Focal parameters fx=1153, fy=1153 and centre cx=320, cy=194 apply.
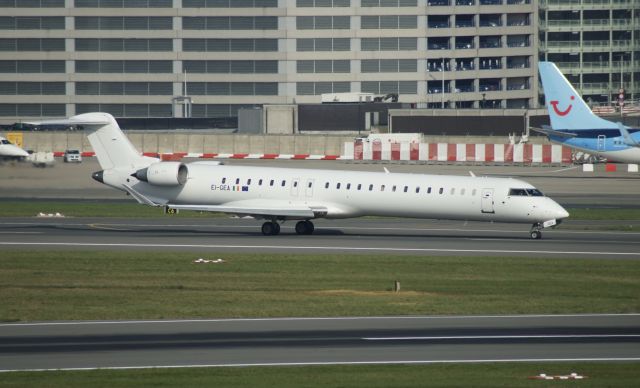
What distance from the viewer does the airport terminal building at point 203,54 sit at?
4801 inches

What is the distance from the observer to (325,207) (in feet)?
161

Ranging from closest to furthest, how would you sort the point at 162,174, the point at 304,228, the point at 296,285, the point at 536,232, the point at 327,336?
1. the point at 327,336
2. the point at 296,285
3. the point at 536,232
4. the point at 162,174
5. the point at 304,228

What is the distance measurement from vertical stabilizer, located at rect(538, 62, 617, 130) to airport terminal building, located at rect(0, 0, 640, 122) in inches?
1644

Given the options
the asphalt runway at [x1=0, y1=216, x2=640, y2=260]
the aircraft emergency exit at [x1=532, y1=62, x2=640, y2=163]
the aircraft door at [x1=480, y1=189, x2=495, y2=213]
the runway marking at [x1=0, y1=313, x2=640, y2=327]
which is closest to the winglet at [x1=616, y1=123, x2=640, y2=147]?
the aircraft emergency exit at [x1=532, y1=62, x2=640, y2=163]

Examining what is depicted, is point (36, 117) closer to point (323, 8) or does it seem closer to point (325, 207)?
point (323, 8)

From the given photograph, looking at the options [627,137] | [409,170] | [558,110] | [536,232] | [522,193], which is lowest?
[536,232]

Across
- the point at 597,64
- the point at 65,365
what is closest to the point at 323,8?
the point at 597,64

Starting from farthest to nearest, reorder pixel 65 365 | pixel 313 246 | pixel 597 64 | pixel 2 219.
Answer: pixel 597 64
pixel 2 219
pixel 313 246
pixel 65 365

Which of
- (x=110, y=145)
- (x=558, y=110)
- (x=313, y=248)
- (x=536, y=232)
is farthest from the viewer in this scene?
(x=558, y=110)

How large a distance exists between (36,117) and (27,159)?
7609 centimetres

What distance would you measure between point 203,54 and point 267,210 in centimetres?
7699

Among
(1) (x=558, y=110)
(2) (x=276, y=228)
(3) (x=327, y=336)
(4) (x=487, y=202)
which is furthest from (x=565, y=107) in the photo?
(3) (x=327, y=336)

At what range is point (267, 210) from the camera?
4875 cm

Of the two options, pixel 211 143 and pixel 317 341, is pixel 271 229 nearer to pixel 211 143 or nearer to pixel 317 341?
pixel 317 341
